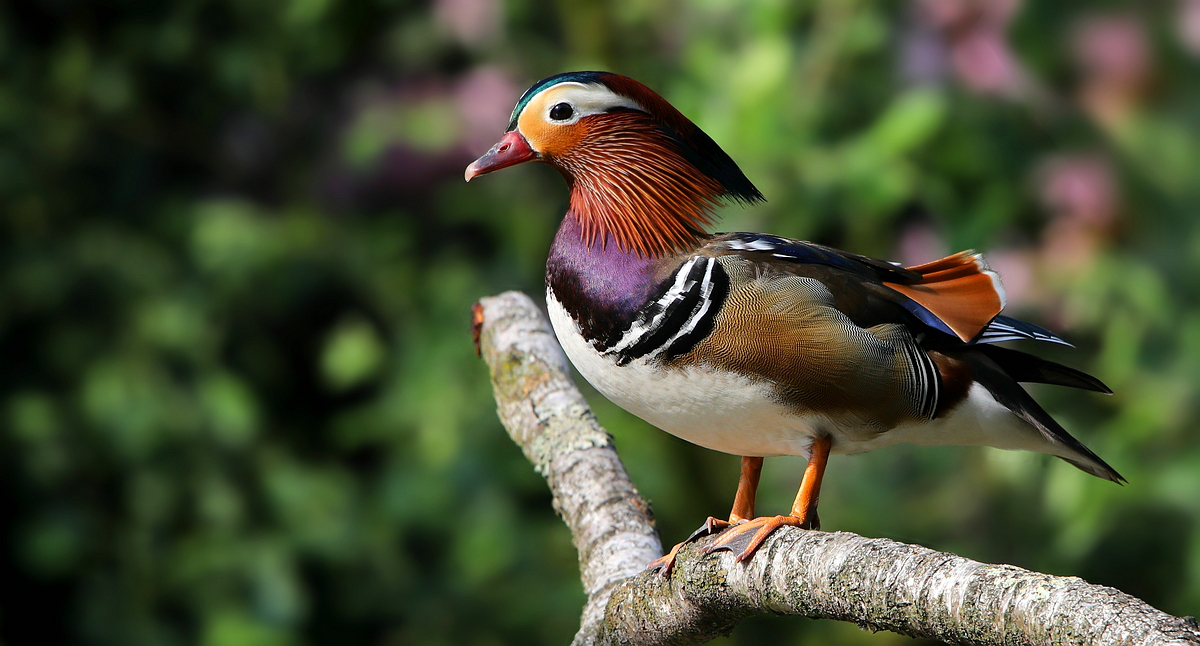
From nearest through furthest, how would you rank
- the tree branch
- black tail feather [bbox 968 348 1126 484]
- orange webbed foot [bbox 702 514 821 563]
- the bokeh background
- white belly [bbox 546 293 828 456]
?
the tree branch
orange webbed foot [bbox 702 514 821 563]
white belly [bbox 546 293 828 456]
black tail feather [bbox 968 348 1126 484]
the bokeh background

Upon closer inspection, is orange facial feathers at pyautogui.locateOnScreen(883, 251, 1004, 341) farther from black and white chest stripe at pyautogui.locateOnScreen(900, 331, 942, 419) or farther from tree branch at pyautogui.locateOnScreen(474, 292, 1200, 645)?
tree branch at pyautogui.locateOnScreen(474, 292, 1200, 645)

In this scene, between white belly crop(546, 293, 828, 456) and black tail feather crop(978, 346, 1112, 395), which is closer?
white belly crop(546, 293, 828, 456)

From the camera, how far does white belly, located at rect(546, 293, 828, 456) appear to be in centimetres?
100

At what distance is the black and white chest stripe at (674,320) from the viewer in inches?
39.0

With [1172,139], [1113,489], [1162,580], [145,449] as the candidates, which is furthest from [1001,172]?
[145,449]

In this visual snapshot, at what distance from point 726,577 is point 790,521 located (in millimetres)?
90

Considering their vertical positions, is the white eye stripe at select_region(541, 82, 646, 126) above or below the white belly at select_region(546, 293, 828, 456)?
above

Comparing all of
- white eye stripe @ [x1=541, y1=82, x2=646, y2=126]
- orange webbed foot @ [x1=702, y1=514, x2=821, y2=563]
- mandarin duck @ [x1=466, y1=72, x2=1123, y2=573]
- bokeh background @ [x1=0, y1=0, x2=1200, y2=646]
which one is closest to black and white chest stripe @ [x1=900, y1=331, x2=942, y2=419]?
mandarin duck @ [x1=466, y1=72, x2=1123, y2=573]

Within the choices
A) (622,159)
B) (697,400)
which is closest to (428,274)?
(622,159)

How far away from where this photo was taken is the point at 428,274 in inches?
88.9

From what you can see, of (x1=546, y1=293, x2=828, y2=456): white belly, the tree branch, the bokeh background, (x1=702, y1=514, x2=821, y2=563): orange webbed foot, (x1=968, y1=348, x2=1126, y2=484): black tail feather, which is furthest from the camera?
the bokeh background

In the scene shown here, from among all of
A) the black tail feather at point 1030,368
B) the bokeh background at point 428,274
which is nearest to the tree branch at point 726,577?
the black tail feather at point 1030,368

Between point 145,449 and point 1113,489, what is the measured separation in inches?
65.8

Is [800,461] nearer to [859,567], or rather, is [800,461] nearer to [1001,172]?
[1001,172]
